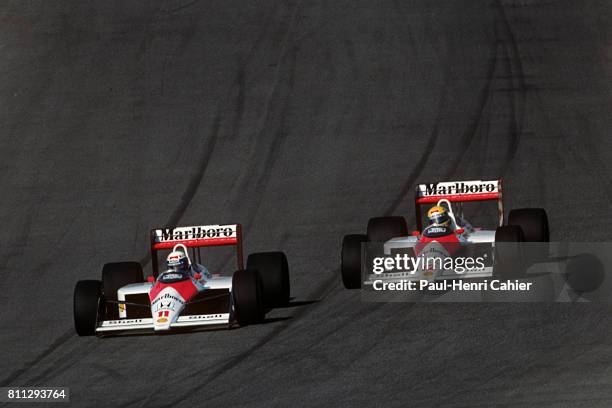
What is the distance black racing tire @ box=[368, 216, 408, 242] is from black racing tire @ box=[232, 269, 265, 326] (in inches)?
114

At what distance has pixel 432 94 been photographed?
32.8 meters

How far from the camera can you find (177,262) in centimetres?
1892

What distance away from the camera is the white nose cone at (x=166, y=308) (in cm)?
1812

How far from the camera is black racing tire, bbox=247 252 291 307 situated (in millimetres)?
19484

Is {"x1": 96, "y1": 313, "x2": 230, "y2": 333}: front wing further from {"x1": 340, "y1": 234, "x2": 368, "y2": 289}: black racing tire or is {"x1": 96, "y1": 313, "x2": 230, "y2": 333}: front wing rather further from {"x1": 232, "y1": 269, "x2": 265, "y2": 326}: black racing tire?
{"x1": 340, "y1": 234, "x2": 368, "y2": 289}: black racing tire

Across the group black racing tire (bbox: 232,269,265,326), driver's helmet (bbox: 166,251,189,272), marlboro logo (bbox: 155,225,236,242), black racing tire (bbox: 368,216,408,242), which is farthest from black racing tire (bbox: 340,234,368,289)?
driver's helmet (bbox: 166,251,189,272)

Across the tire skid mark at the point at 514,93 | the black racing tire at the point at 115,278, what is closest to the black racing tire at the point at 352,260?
the black racing tire at the point at 115,278

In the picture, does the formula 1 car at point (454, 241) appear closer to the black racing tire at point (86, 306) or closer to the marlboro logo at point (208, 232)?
the marlboro logo at point (208, 232)

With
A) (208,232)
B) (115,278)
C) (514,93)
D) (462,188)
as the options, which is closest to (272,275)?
(208,232)

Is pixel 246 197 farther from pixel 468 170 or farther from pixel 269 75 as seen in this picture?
pixel 269 75

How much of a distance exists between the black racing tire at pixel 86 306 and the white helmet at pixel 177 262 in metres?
0.99

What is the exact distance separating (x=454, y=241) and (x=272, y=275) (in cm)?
258

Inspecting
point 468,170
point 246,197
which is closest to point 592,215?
point 468,170

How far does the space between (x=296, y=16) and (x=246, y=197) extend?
39.2 feet
